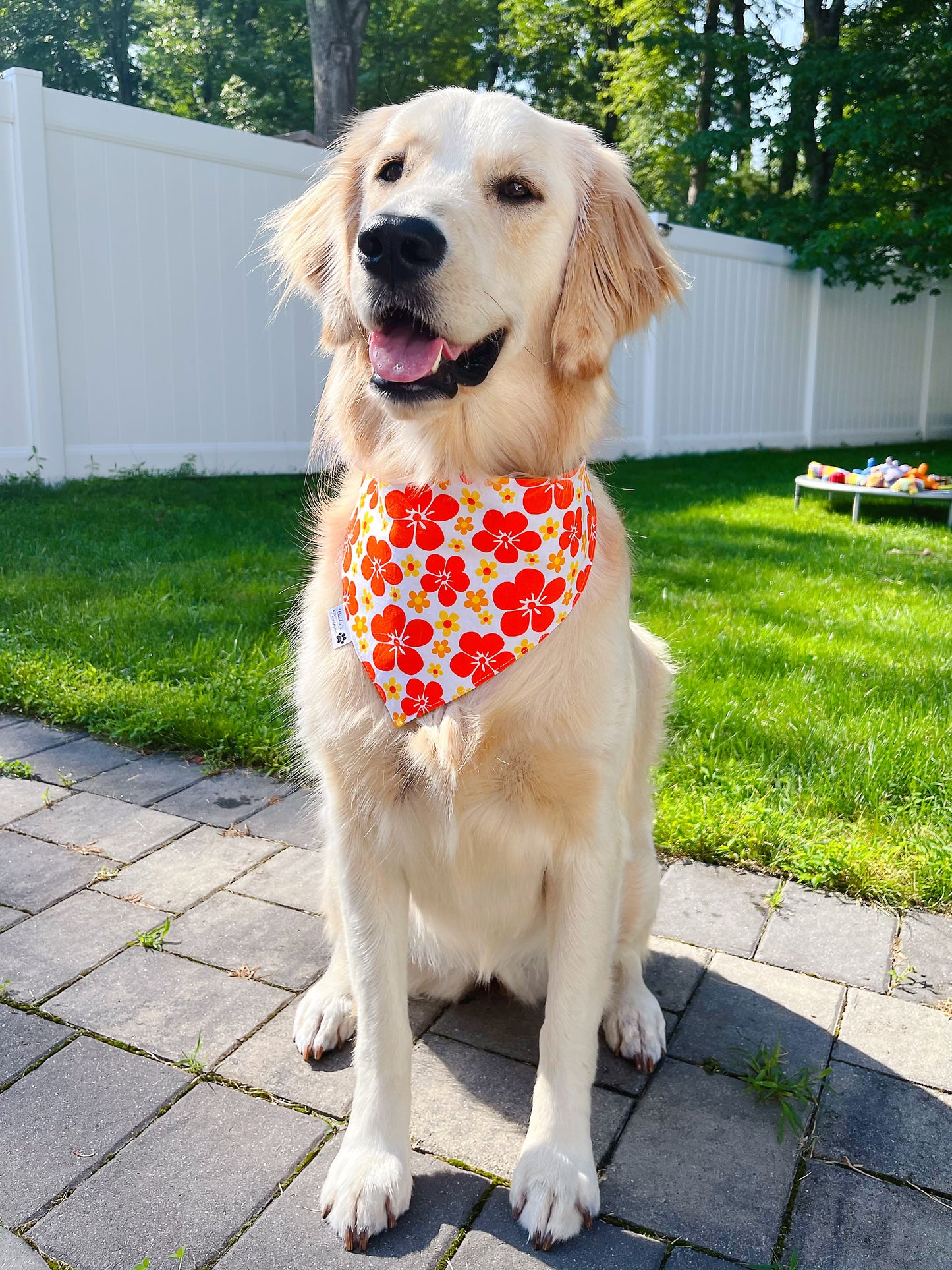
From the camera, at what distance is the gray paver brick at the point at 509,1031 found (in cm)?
204

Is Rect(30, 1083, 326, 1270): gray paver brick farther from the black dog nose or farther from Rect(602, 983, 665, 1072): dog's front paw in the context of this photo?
the black dog nose

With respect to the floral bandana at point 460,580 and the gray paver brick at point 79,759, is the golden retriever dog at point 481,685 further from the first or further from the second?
the gray paver brick at point 79,759

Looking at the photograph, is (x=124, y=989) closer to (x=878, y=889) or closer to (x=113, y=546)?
(x=878, y=889)

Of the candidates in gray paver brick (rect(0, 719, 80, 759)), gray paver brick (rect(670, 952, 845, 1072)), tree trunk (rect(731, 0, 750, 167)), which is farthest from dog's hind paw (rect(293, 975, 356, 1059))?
tree trunk (rect(731, 0, 750, 167))

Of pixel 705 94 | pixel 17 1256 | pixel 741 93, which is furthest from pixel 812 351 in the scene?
pixel 17 1256

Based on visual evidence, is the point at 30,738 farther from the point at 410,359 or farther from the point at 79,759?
the point at 410,359

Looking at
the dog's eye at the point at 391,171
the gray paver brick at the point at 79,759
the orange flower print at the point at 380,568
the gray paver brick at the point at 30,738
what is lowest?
the gray paver brick at the point at 79,759

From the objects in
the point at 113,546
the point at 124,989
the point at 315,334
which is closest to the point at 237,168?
the point at 315,334

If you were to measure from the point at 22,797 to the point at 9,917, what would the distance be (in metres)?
0.73

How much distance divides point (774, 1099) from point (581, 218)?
1.79 metres

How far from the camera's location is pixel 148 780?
323 centimetres

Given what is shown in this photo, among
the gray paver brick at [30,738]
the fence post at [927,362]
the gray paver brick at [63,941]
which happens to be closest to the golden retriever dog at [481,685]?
the gray paver brick at [63,941]

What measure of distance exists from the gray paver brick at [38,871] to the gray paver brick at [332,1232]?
3.70 ft

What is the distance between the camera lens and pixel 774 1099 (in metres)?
1.93
